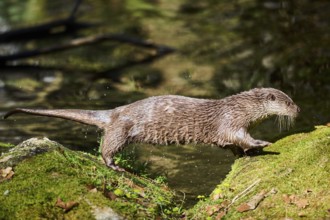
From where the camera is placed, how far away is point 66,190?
5.01m

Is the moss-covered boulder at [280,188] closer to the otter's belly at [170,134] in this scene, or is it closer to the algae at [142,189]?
the algae at [142,189]

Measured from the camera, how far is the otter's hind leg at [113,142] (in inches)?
257

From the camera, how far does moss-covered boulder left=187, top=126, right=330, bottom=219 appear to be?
4910mm

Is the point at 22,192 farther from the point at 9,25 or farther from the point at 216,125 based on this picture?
the point at 9,25

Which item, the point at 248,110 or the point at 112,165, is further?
the point at 248,110

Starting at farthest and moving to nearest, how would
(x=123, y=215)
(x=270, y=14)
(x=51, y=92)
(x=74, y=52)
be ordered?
1. (x=270, y=14)
2. (x=74, y=52)
3. (x=51, y=92)
4. (x=123, y=215)

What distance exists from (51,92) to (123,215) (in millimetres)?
7193

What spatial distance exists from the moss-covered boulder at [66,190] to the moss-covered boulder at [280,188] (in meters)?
0.46

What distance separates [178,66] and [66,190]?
880 centimetres

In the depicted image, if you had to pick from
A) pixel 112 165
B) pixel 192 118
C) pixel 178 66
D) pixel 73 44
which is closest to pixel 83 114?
pixel 112 165

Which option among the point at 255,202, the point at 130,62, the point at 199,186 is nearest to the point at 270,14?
the point at 130,62

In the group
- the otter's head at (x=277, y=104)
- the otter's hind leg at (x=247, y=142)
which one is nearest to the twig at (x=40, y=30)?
the otter's head at (x=277, y=104)

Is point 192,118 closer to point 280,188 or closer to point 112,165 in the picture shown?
point 112,165

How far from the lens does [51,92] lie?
11820 millimetres
